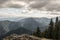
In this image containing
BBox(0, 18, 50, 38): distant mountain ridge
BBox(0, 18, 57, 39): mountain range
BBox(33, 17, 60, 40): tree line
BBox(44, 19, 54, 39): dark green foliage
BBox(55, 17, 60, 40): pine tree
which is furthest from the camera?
BBox(0, 18, 50, 38): distant mountain ridge

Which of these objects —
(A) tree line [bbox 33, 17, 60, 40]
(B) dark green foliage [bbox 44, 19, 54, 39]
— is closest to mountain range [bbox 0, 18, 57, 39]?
(B) dark green foliage [bbox 44, 19, 54, 39]

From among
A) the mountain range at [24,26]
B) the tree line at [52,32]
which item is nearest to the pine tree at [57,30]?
the tree line at [52,32]

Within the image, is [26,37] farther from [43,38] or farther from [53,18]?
[53,18]

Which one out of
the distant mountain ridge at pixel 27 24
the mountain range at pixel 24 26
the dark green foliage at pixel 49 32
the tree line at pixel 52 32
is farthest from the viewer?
the distant mountain ridge at pixel 27 24

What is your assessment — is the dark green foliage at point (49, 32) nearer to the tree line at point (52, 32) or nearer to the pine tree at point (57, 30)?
the tree line at point (52, 32)

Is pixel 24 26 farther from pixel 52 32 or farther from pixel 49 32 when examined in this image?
pixel 52 32

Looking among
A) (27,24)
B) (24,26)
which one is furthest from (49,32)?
(24,26)

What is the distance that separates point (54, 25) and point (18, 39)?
22.5 meters

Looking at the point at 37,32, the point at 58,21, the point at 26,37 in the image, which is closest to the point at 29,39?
the point at 26,37

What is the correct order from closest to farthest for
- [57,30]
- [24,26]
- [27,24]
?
[57,30] < [27,24] < [24,26]

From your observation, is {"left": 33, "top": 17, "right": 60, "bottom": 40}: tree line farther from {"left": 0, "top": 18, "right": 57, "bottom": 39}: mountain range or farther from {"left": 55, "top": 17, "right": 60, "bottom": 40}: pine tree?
{"left": 0, "top": 18, "right": 57, "bottom": 39}: mountain range

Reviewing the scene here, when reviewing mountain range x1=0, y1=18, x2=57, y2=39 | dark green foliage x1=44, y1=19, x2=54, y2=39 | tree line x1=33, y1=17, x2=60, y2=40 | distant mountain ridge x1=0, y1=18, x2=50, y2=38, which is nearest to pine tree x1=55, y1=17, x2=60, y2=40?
tree line x1=33, y1=17, x2=60, y2=40

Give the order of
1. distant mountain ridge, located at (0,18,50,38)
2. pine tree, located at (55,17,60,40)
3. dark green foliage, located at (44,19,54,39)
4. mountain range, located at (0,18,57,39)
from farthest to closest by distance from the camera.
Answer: distant mountain ridge, located at (0,18,50,38)
mountain range, located at (0,18,57,39)
dark green foliage, located at (44,19,54,39)
pine tree, located at (55,17,60,40)

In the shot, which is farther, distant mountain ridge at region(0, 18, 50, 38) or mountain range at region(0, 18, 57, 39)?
distant mountain ridge at region(0, 18, 50, 38)
